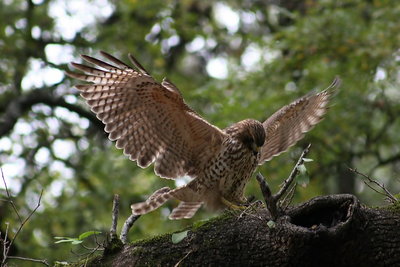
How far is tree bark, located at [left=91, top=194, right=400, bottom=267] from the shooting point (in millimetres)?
3113

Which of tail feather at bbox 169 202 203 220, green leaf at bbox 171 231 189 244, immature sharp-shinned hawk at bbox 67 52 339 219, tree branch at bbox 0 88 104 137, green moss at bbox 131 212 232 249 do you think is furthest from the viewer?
tree branch at bbox 0 88 104 137

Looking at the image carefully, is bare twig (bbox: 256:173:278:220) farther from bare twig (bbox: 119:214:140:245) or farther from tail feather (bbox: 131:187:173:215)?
tail feather (bbox: 131:187:173:215)

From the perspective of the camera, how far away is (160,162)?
561 cm

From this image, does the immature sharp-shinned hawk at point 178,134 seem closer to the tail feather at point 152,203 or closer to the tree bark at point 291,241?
the tail feather at point 152,203

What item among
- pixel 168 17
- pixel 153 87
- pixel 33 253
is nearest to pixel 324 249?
pixel 153 87

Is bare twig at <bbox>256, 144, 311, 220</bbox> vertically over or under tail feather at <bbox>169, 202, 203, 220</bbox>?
over

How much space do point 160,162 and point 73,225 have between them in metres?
4.53

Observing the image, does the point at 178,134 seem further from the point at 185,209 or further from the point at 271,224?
the point at 271,224

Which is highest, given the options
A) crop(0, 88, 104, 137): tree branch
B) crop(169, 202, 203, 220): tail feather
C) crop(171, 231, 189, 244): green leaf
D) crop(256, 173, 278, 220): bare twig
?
crop(256, 173, 278, 220): bare twig

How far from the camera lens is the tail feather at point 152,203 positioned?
505 cm

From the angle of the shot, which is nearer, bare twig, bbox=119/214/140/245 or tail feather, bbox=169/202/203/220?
bare twig, bbox=119/214/140/245

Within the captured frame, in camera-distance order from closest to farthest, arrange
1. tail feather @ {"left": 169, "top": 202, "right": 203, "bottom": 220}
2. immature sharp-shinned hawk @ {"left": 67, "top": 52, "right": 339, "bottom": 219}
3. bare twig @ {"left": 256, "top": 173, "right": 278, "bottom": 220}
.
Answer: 1. bare twig @ {"left": 256, "top": 173, "right": 278, "bottom": 220}
2. immature sharp-shinned hawk @ {"left": 67, "top": 52, "right": 339, "bottom": 219}
3. tail feather @ {"left": 169, "top": 202, "right": 203, "bottom": 220}

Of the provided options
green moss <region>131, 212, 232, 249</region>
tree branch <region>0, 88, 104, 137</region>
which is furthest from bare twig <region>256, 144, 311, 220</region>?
tree branch <region>0, 88, 104, 137</region>

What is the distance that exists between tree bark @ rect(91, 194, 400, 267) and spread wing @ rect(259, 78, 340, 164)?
273 cm
